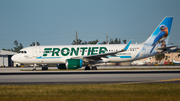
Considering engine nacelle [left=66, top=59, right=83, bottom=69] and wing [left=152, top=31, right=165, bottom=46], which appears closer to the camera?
engine nacelle [left=66, top=59, right=83, bottom=69]

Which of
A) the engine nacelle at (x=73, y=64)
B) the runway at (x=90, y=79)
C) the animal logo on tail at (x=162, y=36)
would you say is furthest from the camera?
the animal logo on tail at (x=162, y=36)

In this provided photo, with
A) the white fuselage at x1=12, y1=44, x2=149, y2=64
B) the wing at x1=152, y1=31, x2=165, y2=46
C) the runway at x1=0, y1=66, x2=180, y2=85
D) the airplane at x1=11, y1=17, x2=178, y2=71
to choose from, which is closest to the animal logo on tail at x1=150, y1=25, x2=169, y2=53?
the wing at x1=152, y1=31, x2=165, y2=46

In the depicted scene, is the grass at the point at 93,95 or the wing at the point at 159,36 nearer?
the grass at the point at 93,95

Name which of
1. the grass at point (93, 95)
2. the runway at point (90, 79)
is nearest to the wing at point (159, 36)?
the runway at point (90, 79)

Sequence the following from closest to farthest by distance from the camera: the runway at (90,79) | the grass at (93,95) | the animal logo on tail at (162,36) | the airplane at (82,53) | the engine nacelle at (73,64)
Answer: the grass at (93,95) < the runway at (90,79) < the engine nacelle at (73,64) < the airplane at (82,53) < the animal logo on tail at (162,36)

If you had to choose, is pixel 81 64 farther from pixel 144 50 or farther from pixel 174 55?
pixel 174 55

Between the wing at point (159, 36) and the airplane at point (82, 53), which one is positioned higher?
the wing at point (159, 36)

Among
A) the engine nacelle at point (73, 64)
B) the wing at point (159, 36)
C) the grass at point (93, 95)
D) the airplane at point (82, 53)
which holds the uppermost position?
the wing at point (159, 36)

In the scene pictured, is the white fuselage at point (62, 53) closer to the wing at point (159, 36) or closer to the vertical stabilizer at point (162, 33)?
the vertical stabilizer at point (162, 33)

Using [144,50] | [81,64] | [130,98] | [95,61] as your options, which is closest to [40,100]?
[130,98]

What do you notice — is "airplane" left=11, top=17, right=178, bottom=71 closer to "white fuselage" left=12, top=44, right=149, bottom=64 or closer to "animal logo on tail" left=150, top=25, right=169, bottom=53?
"white fuselage" left=12, top=44, right=149, bottom=64

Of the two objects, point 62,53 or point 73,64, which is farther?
point 62,53

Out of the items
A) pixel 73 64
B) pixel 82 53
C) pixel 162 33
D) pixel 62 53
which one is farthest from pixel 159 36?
pixel 62 53

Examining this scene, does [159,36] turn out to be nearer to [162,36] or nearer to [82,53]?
[162,36]
